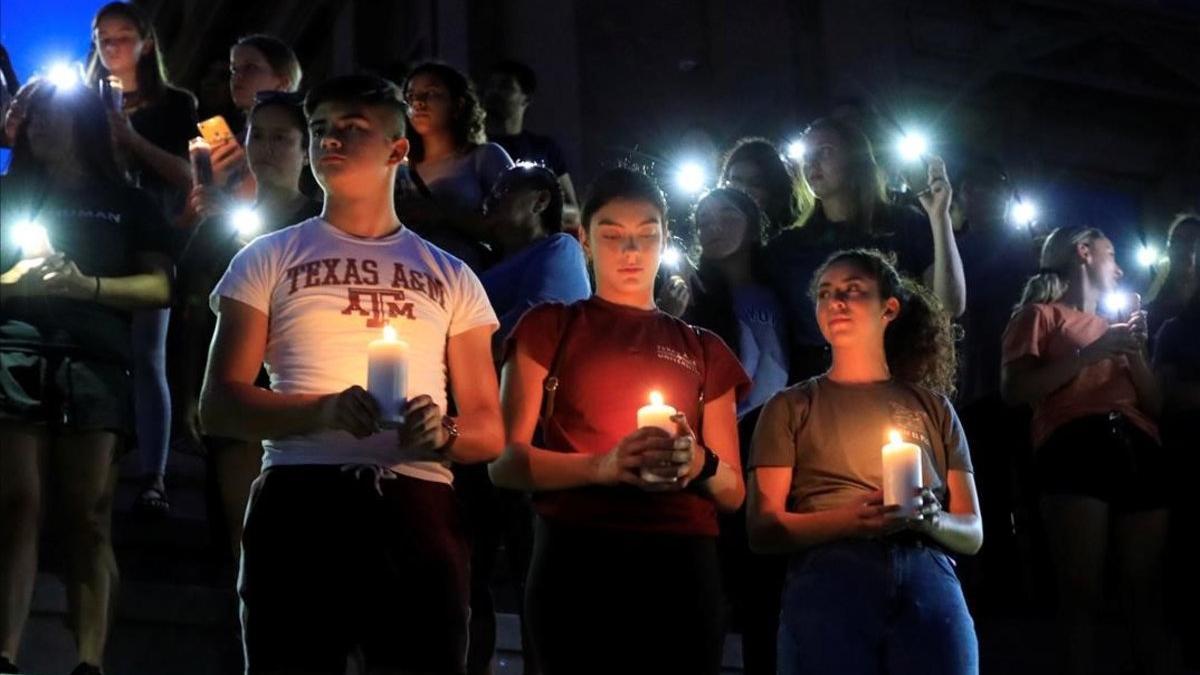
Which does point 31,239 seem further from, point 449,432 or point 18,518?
point 449,432

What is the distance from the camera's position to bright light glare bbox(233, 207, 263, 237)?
16.2ft

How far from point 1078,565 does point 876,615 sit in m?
1.92

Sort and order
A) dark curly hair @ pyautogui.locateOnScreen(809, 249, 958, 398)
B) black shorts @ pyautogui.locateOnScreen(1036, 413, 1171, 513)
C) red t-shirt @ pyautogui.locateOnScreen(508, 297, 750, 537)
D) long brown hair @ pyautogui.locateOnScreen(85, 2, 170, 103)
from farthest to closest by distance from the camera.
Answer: long brown hair @ pyautogui.locateOnScreen(85, 2, 170, 103) → black shorts @ pyautogui.locateOnScreen(1036, 413, 1171, 513) → dark curly hair @ pyautogui.locateOnScreen(809, 249, 958, 398) → red t-shirt @ pyautogui.locateOnScreen(508, 297, 750, 537)

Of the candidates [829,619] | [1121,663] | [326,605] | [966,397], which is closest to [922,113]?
[966,397]

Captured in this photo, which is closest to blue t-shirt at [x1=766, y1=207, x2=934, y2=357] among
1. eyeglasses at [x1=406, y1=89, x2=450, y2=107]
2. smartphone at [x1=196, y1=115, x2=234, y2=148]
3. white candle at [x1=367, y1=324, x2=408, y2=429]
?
eyeglasses at [x1=406, y1=89, x2=450, y2=107]

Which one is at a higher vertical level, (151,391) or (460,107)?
(460,107)

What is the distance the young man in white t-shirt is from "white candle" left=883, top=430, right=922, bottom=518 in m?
0.81

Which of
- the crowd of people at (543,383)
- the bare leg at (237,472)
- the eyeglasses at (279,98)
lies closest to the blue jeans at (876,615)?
the crowd of people at (543,383)

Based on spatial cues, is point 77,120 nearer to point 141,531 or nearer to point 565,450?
point 141,531

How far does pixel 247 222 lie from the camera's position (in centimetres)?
498

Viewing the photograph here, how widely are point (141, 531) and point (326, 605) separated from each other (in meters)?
2.51

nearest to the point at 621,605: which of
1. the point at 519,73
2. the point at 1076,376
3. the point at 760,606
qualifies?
the point at 760,606

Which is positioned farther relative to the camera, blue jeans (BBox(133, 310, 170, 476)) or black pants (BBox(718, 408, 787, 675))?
blue jeans (BBox(133, 310, 170, 476))

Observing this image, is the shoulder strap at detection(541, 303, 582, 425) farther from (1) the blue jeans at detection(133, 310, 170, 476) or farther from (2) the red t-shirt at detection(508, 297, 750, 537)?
(1) the blue jeans at detection(133, 310, 170, 476)
